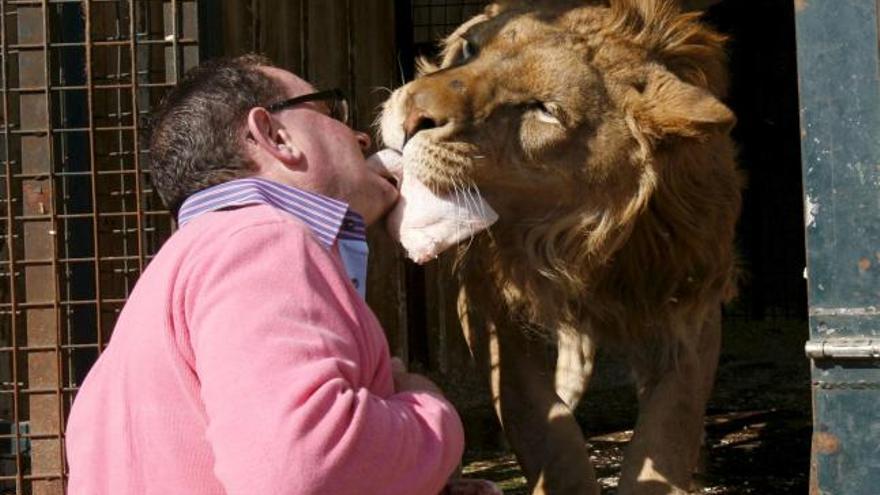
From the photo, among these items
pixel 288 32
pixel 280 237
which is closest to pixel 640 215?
pixel 288 32

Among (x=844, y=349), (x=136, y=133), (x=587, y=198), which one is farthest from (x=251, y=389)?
(x=587, y=198)

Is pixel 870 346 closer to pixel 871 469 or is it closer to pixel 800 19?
pixel 871 469

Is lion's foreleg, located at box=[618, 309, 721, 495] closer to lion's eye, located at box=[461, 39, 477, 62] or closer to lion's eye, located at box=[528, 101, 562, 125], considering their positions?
lion's eye, located at box=[528, 101, 562, 125]

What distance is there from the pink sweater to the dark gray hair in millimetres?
178

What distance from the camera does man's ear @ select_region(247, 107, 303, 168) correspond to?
3.09 m

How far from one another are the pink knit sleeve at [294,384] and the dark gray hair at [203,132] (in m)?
0.31

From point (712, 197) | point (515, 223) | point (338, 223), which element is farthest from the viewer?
point (712, 197)

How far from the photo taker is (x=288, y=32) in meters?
7.03

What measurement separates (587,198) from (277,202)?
2264 millimetres

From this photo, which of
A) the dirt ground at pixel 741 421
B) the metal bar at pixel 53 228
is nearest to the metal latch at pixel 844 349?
the metal bar at pixel 53 228

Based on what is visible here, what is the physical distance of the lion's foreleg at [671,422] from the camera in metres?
5.27

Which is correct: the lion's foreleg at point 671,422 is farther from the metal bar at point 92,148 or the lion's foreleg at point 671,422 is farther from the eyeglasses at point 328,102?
the eyeglasses at point 328,102

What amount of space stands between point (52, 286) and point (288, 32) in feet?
7.02

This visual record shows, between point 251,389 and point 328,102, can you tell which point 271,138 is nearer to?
point 328,102
